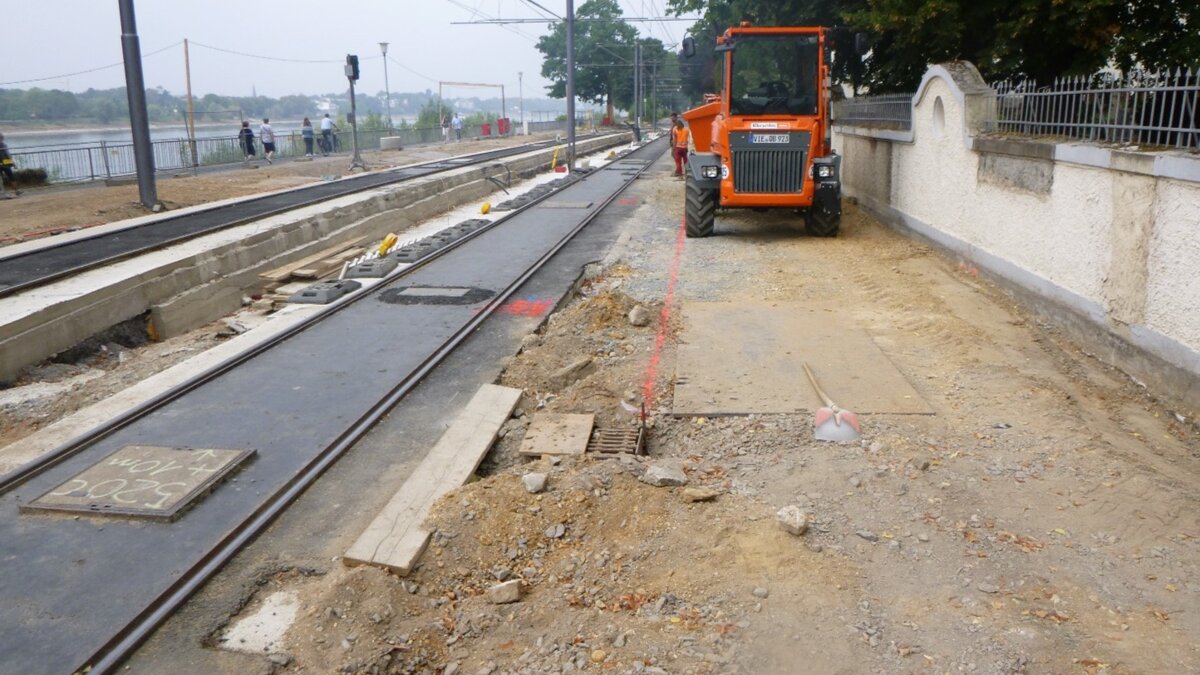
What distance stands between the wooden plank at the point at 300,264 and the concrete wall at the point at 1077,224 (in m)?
9.84

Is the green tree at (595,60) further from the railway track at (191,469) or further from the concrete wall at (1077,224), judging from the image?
the railway track at (191,469)

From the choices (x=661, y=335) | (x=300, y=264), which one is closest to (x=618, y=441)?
(x=661, y=335)

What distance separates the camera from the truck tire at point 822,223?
1588 centimetres

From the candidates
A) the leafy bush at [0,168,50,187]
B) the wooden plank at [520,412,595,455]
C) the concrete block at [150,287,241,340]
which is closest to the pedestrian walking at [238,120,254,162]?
the leafy bush at [0,168,50,187]

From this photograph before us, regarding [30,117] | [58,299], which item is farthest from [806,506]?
[30,117]

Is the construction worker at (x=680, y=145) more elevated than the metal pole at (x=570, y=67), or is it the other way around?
the metal pole at (x=570, y=67)

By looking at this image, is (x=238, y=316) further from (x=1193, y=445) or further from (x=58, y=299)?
(x=1193, y=445)

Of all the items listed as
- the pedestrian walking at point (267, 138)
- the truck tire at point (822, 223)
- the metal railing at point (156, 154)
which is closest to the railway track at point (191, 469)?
the truck tire at point (822, 223)

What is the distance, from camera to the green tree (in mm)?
92312

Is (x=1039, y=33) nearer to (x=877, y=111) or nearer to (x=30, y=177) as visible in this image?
(x=877, y=111)

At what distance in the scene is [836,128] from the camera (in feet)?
74.7

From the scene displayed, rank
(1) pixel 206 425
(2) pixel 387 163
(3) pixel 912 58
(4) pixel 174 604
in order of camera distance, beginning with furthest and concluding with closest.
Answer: (2) pixel 387 163, (3) pixel 912 58, (1) pixel 206 425, (4) pixel 174 604

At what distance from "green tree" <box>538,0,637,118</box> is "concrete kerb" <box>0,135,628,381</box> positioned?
73777 millimetres

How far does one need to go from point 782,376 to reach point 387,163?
28.2m
